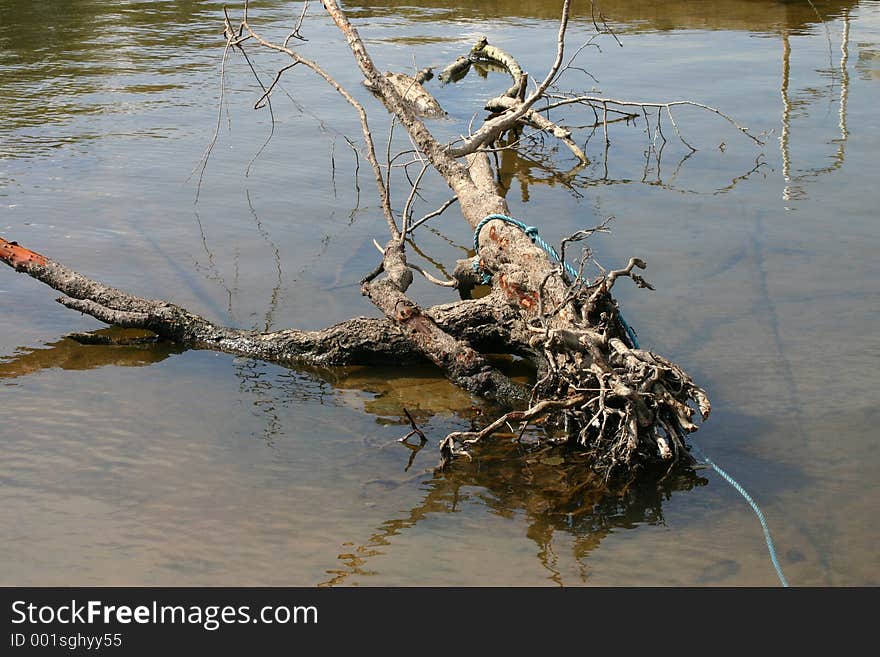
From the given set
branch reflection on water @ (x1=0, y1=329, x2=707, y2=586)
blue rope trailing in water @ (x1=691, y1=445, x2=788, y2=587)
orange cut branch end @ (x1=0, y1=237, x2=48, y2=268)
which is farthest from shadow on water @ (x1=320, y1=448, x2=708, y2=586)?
orange cut branch end @ (x1=0, y1=237, x2=48, y2=268)

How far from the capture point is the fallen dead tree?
4797mm

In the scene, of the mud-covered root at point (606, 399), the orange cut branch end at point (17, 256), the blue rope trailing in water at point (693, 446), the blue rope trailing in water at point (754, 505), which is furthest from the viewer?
the orange cut branch end at point (17, 256)

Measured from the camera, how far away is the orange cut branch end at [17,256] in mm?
6336

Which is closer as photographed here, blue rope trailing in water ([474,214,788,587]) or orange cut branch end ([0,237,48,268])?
blue rope trailing in water ([474,214,788,587])

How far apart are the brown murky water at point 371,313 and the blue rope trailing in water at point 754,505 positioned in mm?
34

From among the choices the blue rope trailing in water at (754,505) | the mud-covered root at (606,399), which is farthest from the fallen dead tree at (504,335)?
the blue rope trailing in water at (754,505)

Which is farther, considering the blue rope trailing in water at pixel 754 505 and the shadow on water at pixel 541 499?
the shadow on water at pixel 541 499

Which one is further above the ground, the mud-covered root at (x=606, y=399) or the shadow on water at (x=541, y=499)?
the mud-covered root at (x=606, y=399)

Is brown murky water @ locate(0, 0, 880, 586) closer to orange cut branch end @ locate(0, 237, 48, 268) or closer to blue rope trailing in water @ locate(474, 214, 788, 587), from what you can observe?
blue rope trailing in water @ locate(474, 214, 788, 587)

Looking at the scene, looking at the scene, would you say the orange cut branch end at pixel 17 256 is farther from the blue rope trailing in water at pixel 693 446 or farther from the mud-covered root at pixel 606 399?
the mud-covered root at pixel 606 399

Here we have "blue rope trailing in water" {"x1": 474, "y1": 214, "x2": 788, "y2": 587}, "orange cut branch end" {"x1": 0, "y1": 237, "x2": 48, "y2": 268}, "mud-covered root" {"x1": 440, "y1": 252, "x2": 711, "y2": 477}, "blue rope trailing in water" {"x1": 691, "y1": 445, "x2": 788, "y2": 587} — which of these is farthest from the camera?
"orange cut branch end" {"x1": 0, "y1": 237, "x2": 48, "y2": 268}

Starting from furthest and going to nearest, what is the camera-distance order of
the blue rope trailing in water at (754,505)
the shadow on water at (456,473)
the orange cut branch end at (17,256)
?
the orange cut branch end at (17,256) < the shadow on water at (456,473) < the blue rope trailing in water at (754,505)

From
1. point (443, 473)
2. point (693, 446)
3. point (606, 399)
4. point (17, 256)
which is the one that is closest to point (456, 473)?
point (443, 473)

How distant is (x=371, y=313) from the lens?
682 cm
